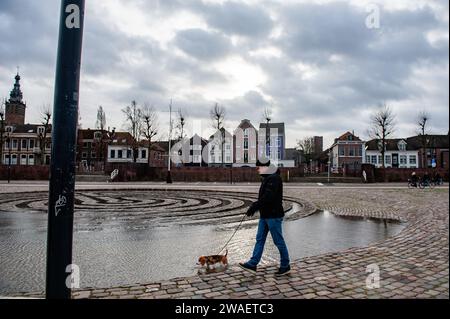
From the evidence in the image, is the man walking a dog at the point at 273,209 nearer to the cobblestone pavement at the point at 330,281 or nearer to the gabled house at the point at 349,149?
the cobblestone pavement at the point at 330,281

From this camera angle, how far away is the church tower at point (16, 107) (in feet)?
276

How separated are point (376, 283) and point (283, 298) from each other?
1445 millimetres

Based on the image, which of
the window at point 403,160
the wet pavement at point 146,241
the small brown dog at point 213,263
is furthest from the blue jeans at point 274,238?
the window at point 403,160

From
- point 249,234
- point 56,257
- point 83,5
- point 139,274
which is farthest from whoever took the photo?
point 249,234

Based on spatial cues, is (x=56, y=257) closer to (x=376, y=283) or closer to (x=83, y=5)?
(x=83, y=5)

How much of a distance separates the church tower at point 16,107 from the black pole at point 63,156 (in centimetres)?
9760

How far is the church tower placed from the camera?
84.1 m

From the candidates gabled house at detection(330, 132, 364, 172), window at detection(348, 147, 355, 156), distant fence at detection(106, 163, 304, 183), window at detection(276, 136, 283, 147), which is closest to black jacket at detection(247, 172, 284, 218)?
distant fence at detection(106, 163, 304, 183)

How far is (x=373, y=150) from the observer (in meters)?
73.1

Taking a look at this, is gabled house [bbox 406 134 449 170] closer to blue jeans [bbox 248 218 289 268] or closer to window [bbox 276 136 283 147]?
window [bbox 276 136 283 147]

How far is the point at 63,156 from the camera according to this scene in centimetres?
300

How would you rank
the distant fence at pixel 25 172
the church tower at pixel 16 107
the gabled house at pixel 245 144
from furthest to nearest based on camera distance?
the church tower at pixel 16 107 < the gabled house at pixel 245 144 < the distant fence at pixel 25 172

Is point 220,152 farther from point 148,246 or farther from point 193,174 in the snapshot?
point 148,246
